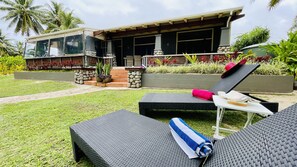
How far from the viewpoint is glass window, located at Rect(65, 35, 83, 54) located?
10.2 m

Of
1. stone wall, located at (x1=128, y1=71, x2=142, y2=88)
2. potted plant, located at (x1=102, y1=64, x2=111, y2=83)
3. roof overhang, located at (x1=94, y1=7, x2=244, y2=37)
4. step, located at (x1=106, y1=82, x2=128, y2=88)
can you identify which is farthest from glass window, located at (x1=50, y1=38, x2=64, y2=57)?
stone wall, located at (x1=128, y1=71, x2=142, y2=88)

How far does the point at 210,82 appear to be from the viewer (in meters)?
5.63

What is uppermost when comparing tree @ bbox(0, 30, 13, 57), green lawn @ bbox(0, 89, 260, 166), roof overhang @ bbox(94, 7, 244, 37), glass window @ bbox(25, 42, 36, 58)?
tree @ bbox(0, 30, 13, 57)

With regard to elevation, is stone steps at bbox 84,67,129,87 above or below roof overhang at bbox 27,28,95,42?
below

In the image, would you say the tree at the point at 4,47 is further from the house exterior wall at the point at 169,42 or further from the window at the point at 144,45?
the window at the point at 144,45

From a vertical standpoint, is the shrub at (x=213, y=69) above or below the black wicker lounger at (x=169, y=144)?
above

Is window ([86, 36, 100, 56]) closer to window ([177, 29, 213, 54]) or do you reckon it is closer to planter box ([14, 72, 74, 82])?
planter box ([14, 72, 74, 82])

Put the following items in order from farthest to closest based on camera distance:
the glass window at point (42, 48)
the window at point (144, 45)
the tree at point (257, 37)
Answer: the tree at point (257, 37), the window at point (144, 45), the glass window at point (42, 48)

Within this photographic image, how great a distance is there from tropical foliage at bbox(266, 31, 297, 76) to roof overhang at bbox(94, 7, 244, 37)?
2.48 metres

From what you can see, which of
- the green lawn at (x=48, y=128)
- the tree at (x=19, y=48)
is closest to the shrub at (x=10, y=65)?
the tree at (x=19, y=48)

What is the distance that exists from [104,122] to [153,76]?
507cm

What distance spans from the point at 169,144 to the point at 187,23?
907 centimetres

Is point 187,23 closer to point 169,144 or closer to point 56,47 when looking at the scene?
point 169,144

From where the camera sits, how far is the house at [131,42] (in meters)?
8.57
